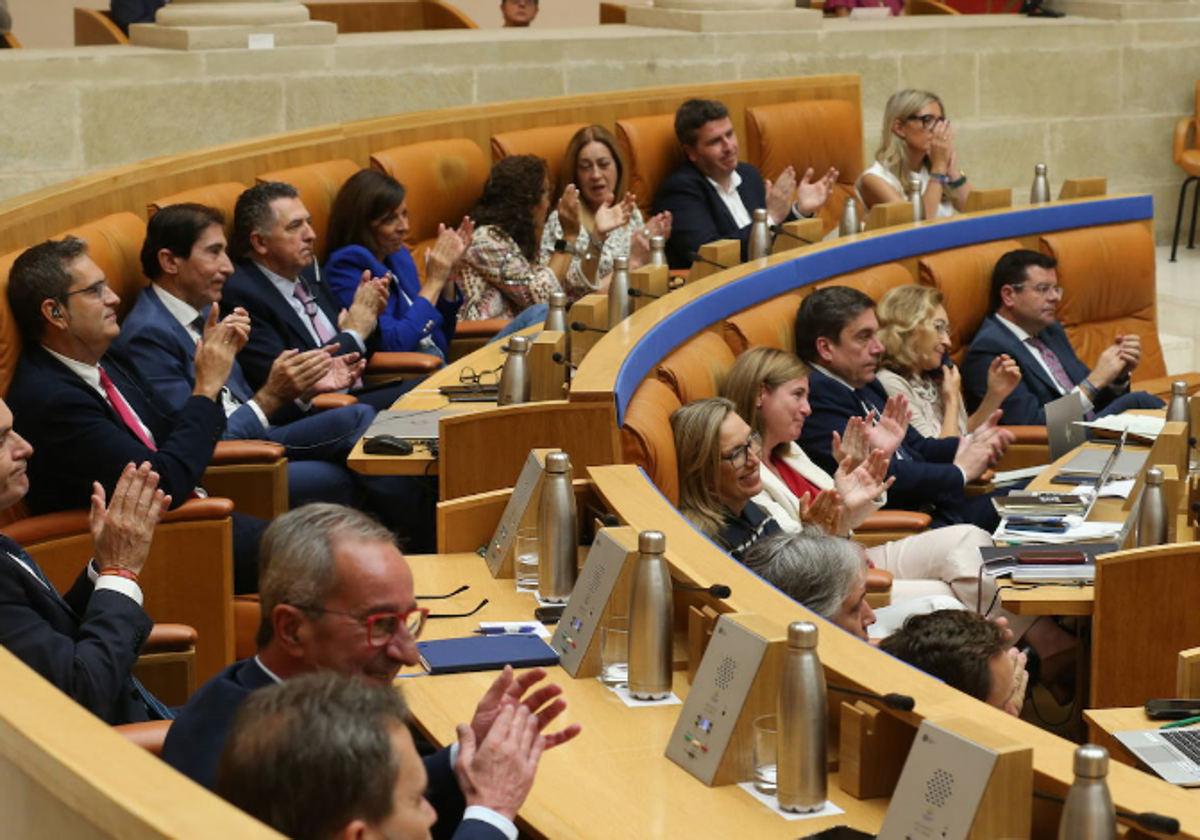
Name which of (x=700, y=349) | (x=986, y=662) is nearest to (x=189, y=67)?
(x=700, y=349)

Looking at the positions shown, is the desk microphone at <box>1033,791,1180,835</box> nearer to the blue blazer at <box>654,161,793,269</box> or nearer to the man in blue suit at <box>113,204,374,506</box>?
the man in blue suit at <box>113,204,374,506</box>

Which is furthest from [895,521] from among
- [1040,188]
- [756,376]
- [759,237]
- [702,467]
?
[1040,188]

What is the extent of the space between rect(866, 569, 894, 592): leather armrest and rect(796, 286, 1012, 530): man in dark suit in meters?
0.92

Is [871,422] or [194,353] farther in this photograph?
[871,422]

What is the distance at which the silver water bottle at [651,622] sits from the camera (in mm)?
2631

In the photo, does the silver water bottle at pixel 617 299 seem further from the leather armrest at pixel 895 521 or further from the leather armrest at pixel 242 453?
the leather armrest at pixel 242 453

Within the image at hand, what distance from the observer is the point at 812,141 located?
301 inches

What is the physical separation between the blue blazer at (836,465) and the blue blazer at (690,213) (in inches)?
68.7

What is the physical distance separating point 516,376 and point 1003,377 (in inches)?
79.9

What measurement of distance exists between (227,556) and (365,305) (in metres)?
1.62

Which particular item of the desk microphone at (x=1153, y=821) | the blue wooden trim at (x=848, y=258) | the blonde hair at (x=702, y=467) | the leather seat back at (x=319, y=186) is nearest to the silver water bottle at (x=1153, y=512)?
the blonde hair at (x=702, y=467)

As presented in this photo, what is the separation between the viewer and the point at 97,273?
150 inches

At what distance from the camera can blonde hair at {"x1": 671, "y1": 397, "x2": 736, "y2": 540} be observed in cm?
382

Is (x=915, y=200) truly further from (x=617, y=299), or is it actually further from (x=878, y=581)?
(x=878, y=581)
